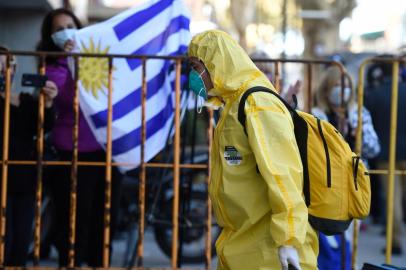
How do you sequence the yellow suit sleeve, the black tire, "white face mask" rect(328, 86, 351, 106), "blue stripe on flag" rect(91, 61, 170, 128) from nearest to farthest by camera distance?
the yellow suit sleeve → "blue stripe on flag" rect(91, 61, 170, 128) → "white face mask" rect(328, 86, 351, 106) → the black tire

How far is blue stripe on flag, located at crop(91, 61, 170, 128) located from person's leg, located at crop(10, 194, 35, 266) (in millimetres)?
699

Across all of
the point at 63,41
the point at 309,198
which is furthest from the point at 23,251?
the point at 309,198

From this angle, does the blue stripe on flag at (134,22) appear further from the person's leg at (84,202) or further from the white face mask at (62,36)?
the person's leg at (84,202)

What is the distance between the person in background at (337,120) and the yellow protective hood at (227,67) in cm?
227

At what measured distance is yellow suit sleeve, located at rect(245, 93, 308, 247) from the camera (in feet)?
11.0

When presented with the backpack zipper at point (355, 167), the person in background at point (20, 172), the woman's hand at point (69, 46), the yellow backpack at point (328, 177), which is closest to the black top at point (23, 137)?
the person in background at point (20, 172)

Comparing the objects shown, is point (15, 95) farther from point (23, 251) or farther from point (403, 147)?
point (403, 147)

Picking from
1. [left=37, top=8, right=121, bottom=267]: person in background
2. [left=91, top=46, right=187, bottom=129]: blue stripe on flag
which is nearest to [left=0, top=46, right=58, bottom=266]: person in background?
[left=37, top=8, right=121, bottom=267]: person in background

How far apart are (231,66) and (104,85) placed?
2086mm

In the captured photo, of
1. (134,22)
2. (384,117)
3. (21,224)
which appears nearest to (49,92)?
(134,22)

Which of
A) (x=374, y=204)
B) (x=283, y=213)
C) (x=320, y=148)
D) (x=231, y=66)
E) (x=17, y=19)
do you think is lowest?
(x=374, y=204)

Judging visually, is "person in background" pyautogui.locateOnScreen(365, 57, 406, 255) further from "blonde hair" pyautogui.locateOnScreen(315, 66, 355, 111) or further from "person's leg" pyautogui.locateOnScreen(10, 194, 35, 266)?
"person's leg" pyautogui.locateOnScreen(10, 194, 35, 266)

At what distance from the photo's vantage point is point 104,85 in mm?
5621

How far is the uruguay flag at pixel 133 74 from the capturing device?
5.60 m
